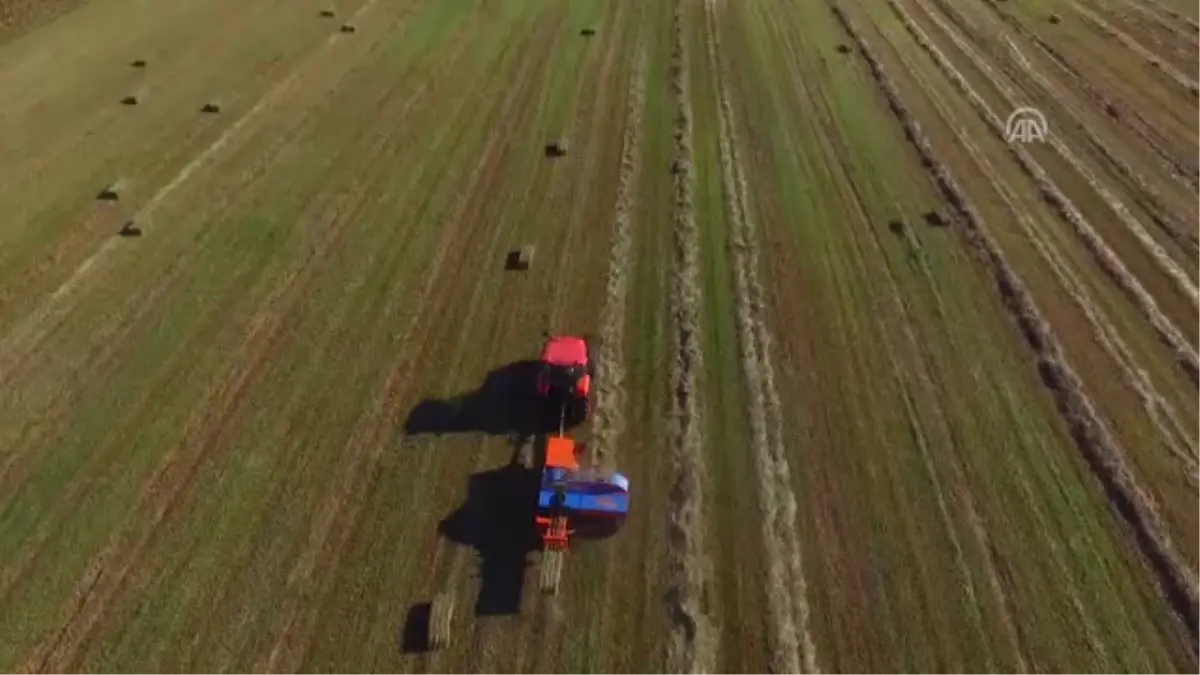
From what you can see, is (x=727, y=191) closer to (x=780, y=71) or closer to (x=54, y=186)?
(x=780, y=71)

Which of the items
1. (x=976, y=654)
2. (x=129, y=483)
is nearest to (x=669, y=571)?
(x=976, y=654)

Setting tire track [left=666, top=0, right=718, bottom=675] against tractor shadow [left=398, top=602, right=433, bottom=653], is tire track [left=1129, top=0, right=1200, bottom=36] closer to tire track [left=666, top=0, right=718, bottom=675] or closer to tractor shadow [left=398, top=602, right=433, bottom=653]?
tire track [left=666, top=0, right=718, bottom=675]

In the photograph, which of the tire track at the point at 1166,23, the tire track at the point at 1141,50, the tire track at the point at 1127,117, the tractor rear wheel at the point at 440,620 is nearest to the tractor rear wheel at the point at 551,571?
the tractor rear wheel at the point at 440,620

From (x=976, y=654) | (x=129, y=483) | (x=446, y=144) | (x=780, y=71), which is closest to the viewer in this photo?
(x=976, y=654)

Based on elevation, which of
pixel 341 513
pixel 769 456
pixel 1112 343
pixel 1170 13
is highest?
pixel 1112 343

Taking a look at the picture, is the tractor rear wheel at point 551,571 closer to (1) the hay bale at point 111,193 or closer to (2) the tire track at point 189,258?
(2) the tire track at point 189,258

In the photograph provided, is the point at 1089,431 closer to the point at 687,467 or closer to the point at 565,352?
the point at 687,467
